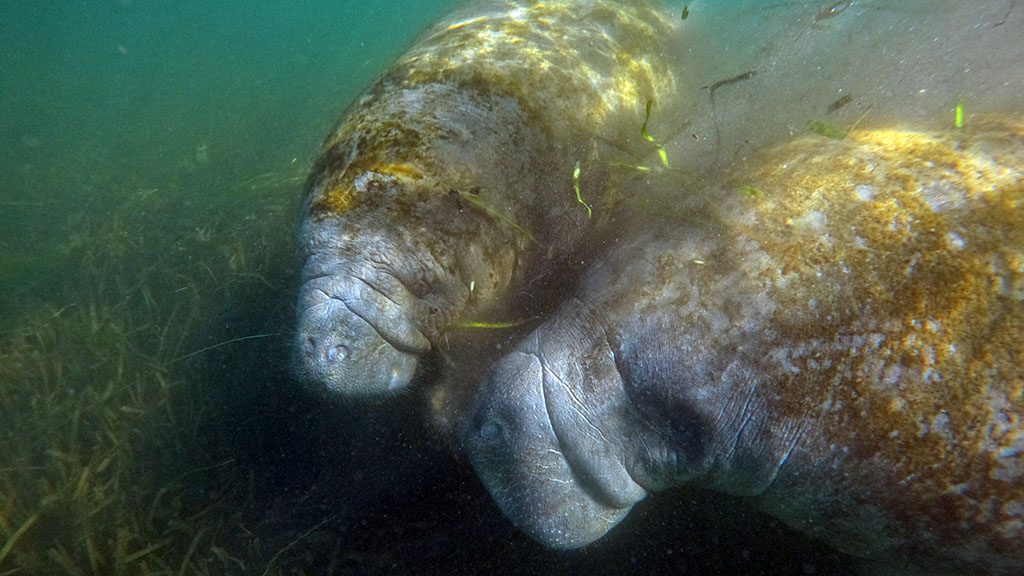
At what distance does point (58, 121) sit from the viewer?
25078 millimetres

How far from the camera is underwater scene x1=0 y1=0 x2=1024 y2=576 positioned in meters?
2.00

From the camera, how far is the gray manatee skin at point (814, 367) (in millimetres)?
1885

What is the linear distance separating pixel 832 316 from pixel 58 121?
1391 inches

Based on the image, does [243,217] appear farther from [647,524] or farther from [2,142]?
[2,142]

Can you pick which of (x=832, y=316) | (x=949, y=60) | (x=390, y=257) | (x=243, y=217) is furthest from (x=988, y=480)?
(x=243, y=217)

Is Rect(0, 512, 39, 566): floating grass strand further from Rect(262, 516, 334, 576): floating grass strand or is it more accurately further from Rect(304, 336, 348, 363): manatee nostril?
Rect(304, 336, 348, 363): manatee nostril

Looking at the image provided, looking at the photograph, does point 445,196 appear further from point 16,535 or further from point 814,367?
point 16,535

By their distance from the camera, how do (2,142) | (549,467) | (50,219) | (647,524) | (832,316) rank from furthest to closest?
(2,142)
(50,219)
(647,524)
(549,467)
(832,316)

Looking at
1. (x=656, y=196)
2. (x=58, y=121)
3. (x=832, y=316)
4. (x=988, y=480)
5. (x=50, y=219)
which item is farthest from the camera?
(x=58, y=121)

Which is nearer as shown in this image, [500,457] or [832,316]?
[832,316]

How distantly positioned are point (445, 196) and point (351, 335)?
2.78 feet

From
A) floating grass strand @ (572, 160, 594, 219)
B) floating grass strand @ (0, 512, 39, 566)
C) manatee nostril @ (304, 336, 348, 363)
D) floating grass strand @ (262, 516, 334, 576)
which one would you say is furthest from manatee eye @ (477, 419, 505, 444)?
floating grass strand @ (0, 512, 39, 566)

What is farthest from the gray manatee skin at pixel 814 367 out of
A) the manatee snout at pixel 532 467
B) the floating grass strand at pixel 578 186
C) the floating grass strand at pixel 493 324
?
the floating grass strand at pixel 578 186

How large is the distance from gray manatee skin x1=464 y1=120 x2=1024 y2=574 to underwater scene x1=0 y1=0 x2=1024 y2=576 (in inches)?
0.5
